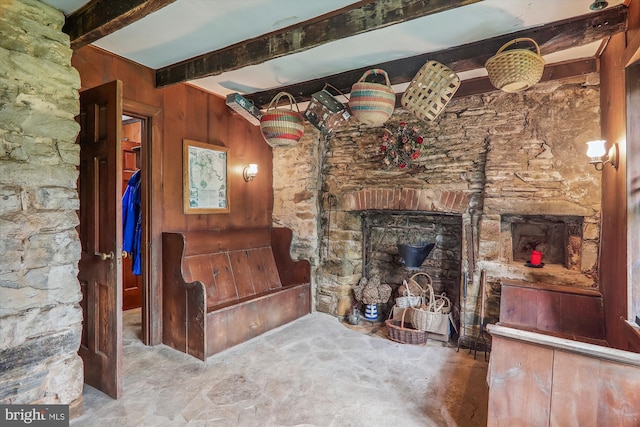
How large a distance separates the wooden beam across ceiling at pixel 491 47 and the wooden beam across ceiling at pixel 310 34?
725mm

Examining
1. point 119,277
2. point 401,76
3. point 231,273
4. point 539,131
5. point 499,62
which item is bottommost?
point 231,273

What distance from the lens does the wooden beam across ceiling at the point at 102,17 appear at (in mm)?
1635

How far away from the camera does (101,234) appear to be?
2107 millimetres

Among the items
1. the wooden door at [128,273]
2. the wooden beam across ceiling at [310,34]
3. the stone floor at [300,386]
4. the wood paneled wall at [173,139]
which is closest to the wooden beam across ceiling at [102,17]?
the wood paneled wall at [173,139]

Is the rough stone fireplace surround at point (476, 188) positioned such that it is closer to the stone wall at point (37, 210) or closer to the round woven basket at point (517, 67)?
the round woven basket at point (517, 67)

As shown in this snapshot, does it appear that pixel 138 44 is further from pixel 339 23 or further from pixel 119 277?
pixel 119 277

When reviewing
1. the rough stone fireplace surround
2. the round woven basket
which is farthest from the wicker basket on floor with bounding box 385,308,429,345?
the round woven basket

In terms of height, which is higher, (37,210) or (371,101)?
(371,101)

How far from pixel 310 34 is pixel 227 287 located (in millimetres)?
2276

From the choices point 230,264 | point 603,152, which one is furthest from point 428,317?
point 230,264

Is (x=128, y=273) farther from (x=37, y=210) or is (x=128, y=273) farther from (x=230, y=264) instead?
(x=37, y=210)

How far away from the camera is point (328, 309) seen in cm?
371

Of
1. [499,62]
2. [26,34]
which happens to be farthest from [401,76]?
[26,34]

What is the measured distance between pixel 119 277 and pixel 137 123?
312 cm
